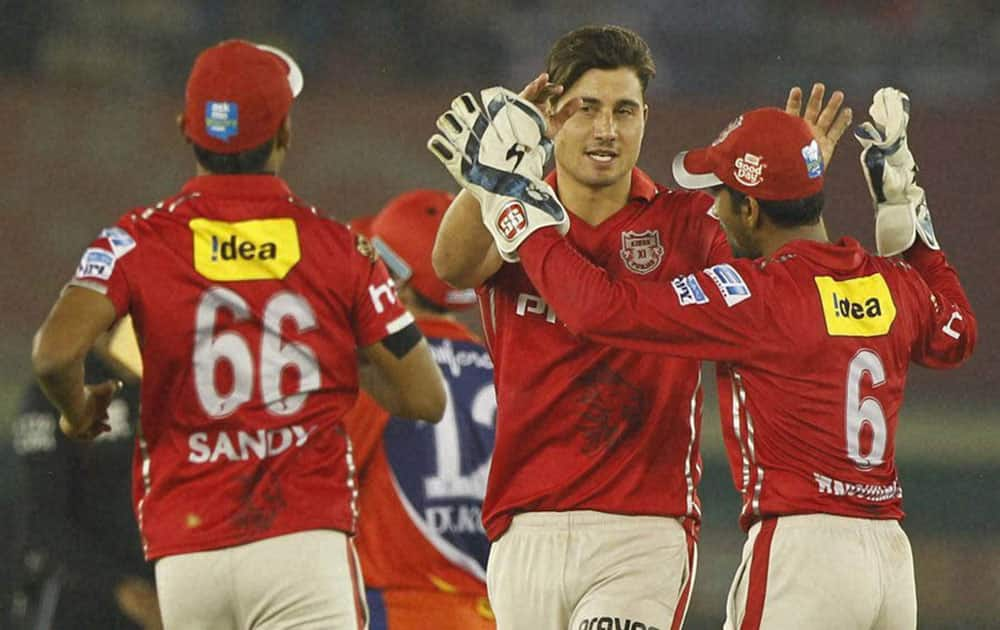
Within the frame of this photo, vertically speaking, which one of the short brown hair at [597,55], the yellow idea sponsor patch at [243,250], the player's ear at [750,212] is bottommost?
the yellow idea sponsor patch at [243,250]

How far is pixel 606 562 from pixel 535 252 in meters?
0.76

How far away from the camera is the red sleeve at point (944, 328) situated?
422 cm

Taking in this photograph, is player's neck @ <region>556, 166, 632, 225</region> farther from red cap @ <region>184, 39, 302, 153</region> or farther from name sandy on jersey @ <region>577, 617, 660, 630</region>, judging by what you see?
name sandy on jersey @ <region>577, 617, 660, 630</region>

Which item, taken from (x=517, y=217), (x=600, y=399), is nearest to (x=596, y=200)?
(x=517, y=217)

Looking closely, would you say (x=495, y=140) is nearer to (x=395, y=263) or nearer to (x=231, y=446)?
(x=231, y=446)

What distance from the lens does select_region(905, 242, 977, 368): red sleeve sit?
4219mm

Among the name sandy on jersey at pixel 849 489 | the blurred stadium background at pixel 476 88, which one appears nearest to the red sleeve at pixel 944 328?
the name sandy on jersey at pixel 849 489

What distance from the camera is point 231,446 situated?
12.7 ft

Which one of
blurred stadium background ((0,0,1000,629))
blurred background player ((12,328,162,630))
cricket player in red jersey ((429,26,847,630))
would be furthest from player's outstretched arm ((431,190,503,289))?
blurred stadium background ((0,0,1000,629))

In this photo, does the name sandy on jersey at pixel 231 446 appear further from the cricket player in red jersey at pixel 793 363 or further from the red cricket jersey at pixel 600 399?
the cricket player in red jersey at pixel 793 363

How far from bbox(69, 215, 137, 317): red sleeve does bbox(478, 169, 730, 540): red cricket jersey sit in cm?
91

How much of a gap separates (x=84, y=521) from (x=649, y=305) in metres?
2.72

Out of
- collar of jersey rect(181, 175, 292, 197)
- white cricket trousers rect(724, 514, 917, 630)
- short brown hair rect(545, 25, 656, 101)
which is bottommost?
white cricket trousers rect(724, 514, 917, 630)

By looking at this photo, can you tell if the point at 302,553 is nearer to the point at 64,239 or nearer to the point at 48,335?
the point at 48,335
